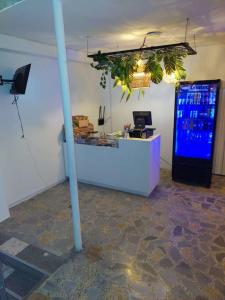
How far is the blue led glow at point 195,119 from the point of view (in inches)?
148

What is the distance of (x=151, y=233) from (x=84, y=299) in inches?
46.2

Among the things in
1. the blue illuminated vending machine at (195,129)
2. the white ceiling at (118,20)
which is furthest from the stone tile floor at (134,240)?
the white ceiling at (118,20)

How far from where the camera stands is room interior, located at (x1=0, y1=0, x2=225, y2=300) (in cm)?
211

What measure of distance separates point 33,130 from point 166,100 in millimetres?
2826

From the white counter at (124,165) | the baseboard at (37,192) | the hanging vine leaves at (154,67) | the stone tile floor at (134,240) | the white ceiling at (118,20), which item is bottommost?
the stone tile floor at (134,240)

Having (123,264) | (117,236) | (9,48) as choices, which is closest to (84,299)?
(123,264)

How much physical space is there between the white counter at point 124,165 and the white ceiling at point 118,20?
1614 millimetres

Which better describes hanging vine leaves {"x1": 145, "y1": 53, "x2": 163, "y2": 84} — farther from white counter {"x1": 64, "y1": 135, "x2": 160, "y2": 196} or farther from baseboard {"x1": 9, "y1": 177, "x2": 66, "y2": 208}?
baseboard {"x1": 9, "y1": 177, "x2": 66, "y2": 208}

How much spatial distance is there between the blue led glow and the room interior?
6 cm

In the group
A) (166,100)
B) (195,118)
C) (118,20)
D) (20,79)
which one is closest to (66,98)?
(118,20)

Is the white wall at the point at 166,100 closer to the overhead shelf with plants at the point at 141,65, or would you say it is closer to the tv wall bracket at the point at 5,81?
the overhead shelf with plants at the point at 141,65

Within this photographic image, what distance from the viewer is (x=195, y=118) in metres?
3.91

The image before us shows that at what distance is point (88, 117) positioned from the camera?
5.09 m

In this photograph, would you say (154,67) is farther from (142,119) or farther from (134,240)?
(134,240)
